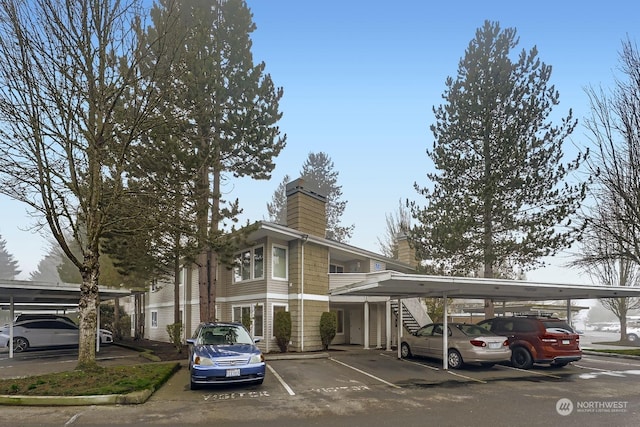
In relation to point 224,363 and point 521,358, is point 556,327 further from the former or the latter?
point 224,363

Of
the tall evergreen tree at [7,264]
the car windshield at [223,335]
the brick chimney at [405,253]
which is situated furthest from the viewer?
the tall evergreen tree at [7,264]

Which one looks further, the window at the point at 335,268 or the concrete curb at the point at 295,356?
the window at the point at 335,268

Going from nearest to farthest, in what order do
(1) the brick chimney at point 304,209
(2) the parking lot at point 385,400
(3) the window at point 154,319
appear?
(2) the parking lot at point 385,400 < (1) the brick chimney at point 304,209 < (3) the window at point 154,319

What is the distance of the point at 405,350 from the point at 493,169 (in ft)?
34.4

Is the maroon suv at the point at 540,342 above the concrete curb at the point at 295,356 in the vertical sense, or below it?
above

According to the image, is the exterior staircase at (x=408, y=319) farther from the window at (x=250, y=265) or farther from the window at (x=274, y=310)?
the window at (x=250, y=265)

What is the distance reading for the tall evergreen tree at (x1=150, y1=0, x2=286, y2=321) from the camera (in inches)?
687

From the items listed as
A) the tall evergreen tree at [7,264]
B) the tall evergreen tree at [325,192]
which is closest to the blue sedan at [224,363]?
the tall evergreen tree at [325,192]

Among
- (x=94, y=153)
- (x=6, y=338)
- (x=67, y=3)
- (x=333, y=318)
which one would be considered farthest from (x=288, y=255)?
(x=6, y=338)

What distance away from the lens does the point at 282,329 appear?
754 inches

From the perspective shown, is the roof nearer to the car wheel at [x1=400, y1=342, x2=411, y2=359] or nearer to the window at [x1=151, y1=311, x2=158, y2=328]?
the car wheel at [x1=400, y1=342, x2=411, y2=359]

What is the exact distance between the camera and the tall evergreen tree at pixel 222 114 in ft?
57.3

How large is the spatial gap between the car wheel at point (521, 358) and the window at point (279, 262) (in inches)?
390

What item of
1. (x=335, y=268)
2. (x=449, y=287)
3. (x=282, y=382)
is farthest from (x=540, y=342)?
(x=335, y=268)
